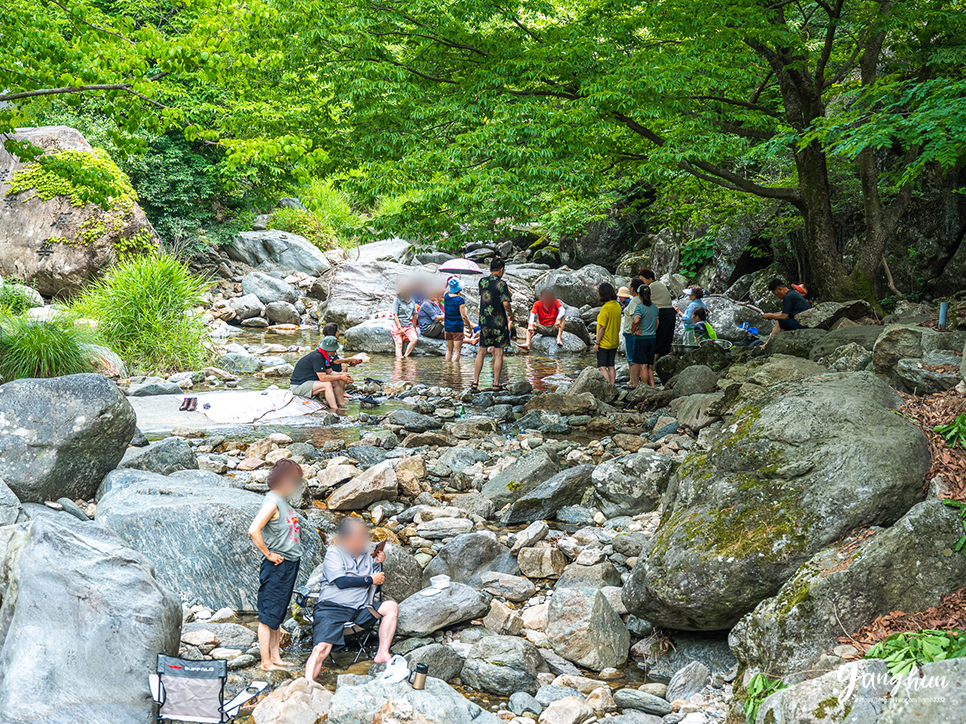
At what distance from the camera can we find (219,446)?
9391 mm

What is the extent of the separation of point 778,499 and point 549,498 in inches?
112

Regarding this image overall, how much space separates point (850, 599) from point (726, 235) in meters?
17.6

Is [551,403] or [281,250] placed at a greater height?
[281,250]

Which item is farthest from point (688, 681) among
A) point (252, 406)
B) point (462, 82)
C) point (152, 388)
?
point (152, 388)

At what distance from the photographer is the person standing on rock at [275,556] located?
468 cm

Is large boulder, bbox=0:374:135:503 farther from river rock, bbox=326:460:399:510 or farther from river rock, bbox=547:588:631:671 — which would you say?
river rock, bbox=547:588:631:671

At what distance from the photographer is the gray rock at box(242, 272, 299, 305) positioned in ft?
74.8

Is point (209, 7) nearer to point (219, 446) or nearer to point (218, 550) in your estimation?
point (219, 446)

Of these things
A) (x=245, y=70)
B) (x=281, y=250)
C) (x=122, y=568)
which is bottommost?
(x=122, y=568)

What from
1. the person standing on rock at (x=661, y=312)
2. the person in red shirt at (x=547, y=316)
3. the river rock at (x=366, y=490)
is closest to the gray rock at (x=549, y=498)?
the river rock at (x=366, y=490)

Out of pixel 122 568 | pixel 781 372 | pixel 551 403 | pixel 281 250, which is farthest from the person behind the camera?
pixel 281 250

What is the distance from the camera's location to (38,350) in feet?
35.9

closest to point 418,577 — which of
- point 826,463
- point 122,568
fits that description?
point 122,568

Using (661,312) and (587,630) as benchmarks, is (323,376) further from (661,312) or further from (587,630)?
(587,630)
